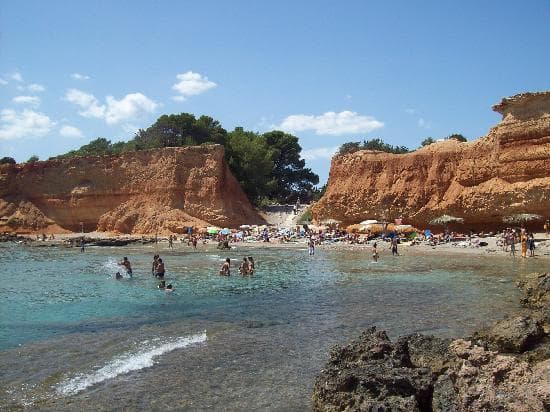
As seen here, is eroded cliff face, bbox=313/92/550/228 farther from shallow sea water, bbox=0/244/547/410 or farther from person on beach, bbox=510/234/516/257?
shallow sea water, bbox=0/244/547/410

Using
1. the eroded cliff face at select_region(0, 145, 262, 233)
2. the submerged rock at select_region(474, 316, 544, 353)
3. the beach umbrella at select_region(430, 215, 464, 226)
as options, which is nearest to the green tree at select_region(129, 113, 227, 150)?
the eroded cliff face at select_region(0, 145, 262, 233)

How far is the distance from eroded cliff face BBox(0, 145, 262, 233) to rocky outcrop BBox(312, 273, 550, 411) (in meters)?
44.6

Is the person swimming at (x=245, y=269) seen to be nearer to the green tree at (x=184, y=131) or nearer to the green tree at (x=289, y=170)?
the green tree at (x=184, y=131)

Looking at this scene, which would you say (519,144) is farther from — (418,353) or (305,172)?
(305,172)

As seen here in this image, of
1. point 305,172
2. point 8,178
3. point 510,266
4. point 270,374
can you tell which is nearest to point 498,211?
point 510,266

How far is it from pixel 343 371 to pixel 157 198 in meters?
50.0

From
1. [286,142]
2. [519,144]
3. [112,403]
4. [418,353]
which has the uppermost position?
[286,142]

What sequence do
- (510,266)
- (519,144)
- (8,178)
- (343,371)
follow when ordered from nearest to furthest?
(343,371)
(510,266)
(519,144)
(8,178)

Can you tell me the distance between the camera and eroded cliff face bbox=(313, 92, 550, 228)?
3359 centimetres

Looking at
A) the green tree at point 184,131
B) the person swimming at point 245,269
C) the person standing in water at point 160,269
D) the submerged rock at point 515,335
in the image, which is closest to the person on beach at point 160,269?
the person standing in water at point 160,269

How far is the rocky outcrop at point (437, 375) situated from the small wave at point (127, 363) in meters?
3.88

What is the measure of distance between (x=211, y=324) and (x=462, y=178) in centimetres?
3117

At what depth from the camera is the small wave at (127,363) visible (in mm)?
7633

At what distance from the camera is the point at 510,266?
22.5 metres
